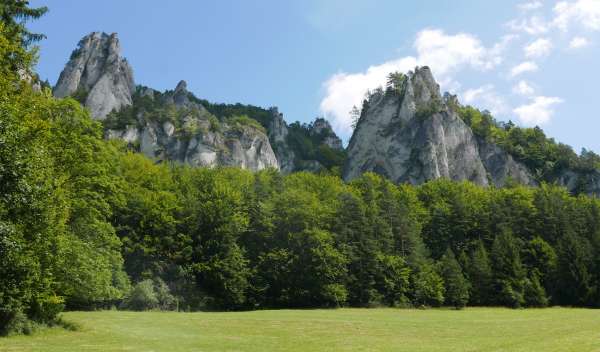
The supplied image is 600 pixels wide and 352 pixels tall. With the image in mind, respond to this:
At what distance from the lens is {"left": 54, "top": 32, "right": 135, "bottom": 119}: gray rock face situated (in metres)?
110

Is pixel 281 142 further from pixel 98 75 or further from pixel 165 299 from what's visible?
pixel 165 299

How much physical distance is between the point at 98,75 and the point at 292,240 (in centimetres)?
8125

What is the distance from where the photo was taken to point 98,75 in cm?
11525

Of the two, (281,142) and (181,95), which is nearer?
(181,95)

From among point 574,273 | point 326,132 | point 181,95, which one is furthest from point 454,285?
point 326,132

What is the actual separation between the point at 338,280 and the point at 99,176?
27632 mm

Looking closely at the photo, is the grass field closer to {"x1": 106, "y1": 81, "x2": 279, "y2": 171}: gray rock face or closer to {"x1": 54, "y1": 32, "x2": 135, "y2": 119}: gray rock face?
{"x1": 106, "y1": 81, "x2": 279, "y2": 171}: gray rock face

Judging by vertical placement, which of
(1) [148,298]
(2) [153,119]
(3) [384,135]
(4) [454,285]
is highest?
(2) [153,119]

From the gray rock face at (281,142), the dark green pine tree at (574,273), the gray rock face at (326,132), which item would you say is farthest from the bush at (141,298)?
the gray rock face at (326,132)

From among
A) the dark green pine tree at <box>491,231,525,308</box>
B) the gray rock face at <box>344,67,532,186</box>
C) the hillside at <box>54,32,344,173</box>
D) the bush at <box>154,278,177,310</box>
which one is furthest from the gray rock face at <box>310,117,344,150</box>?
the bush at <box>154,278,177,310</box>

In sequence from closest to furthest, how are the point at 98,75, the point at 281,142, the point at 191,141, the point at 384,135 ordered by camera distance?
the point at 191,141
the point at 384,135
the point at 98,75
the point at 281,142

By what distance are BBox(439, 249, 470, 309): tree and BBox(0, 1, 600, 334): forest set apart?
132 millimetres

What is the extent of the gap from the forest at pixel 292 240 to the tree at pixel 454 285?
0.13m

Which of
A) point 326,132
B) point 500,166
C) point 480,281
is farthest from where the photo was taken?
point 326,132
